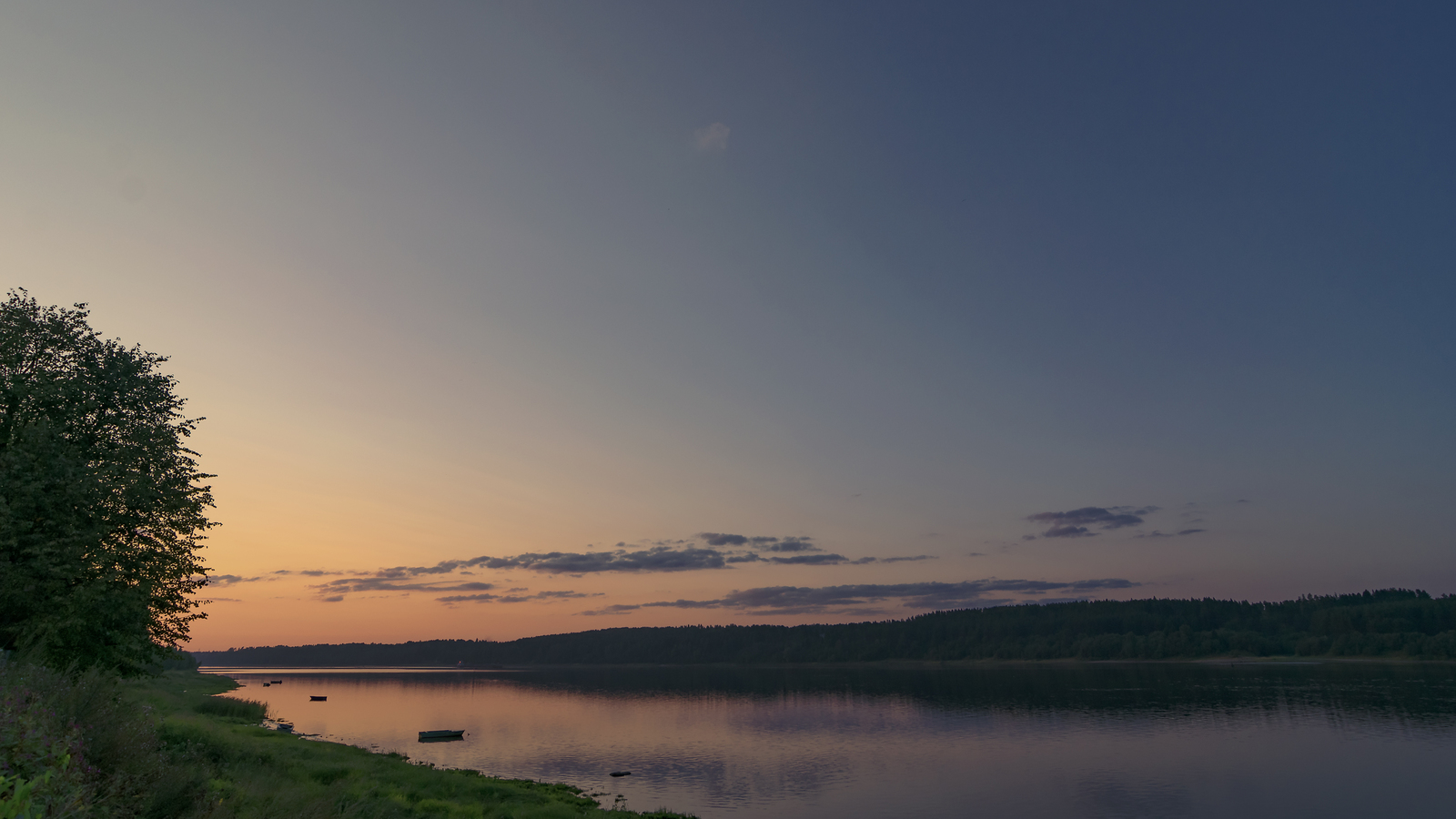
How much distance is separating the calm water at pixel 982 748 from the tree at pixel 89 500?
33.5 meters

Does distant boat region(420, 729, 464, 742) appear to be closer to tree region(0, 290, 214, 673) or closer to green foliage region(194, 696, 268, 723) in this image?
green foliage region(194, 696, 268, 723)

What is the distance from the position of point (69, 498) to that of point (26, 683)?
22.3 meters

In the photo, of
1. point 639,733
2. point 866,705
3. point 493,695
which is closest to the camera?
point 639,733

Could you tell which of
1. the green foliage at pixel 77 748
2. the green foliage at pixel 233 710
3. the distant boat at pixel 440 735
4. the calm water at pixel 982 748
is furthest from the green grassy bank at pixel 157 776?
the distant boat at pixel 440 735

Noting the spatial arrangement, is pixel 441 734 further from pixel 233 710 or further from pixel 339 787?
pixel 339 787

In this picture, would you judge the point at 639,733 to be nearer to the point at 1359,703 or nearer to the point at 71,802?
the point at 71,802

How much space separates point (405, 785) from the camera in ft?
147

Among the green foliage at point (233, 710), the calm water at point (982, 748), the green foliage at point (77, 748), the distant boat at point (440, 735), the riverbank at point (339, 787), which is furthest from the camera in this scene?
the distant boat at point (440, 735)

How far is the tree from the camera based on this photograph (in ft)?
107

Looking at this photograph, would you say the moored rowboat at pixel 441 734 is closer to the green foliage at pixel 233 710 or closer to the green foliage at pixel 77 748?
the green foliage at pixel 233 710

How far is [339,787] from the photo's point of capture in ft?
96.6

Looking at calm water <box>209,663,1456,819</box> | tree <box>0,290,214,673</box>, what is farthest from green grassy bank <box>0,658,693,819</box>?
calm water <box>209,663,1456,819</box>

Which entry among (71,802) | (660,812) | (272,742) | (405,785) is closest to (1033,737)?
(660,812)

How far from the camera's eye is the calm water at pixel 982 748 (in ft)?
185
